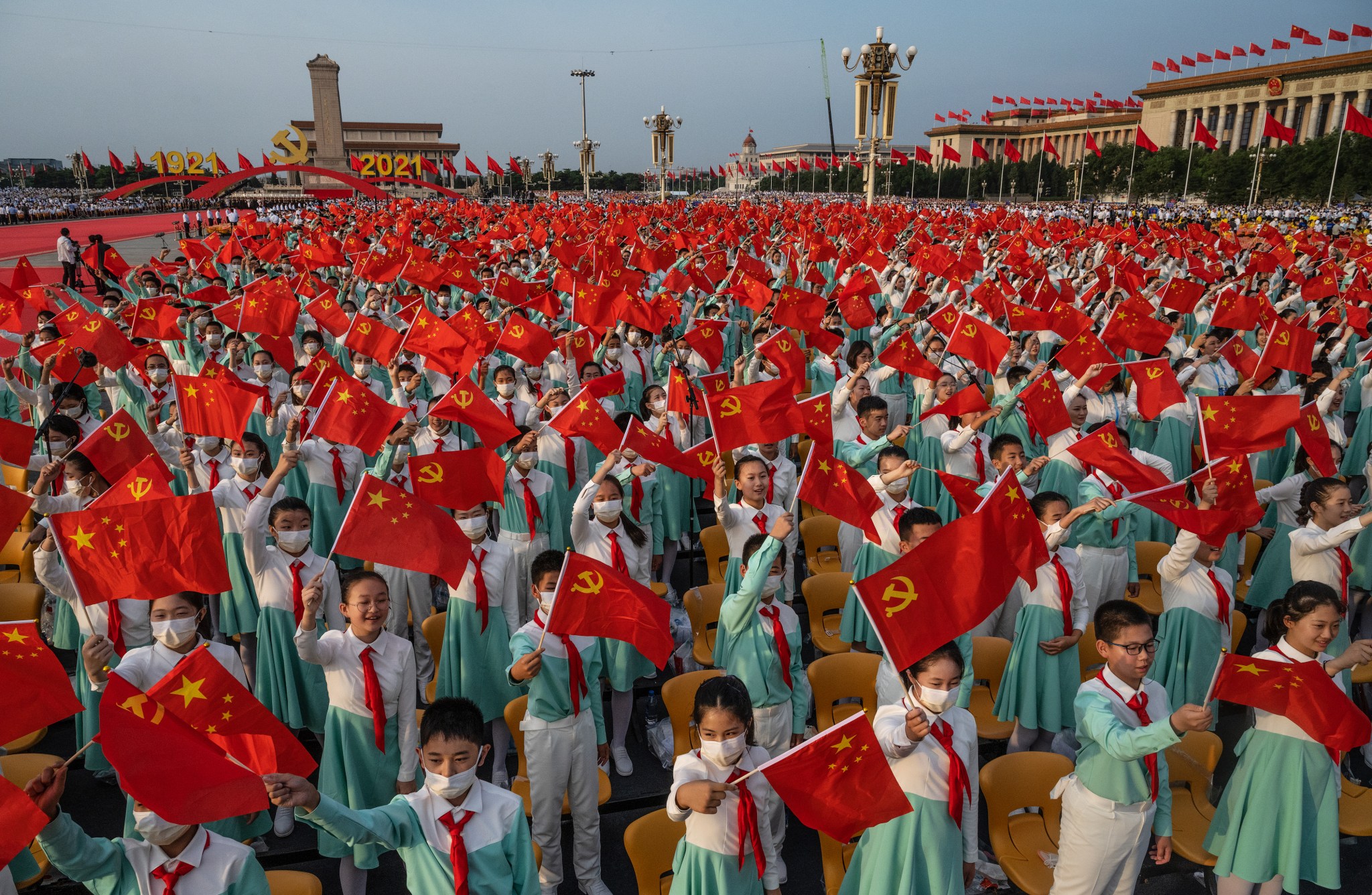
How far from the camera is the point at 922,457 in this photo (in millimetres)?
7672

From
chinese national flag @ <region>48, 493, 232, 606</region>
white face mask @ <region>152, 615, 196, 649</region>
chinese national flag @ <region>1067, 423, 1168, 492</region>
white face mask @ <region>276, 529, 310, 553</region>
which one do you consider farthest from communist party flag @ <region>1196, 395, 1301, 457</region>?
white face mask @ <region>152, 615, 196, 649</region>

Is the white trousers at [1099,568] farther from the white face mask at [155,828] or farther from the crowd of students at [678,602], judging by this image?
the white face mask at [155,828]

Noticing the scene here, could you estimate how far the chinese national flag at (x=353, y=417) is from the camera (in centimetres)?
544

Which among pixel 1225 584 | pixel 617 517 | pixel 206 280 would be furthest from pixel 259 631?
pixel 206 280

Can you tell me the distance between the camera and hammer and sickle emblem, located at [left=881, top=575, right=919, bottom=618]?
3182 millimetres

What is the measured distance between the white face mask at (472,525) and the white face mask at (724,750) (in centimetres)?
230

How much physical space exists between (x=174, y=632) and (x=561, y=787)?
1.89 meters

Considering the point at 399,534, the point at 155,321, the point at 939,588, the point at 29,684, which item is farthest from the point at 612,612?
the point at 155,321

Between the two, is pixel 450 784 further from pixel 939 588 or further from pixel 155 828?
pixel 939 588

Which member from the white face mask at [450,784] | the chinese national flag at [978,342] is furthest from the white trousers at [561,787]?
the chinese national flag at [978,342]

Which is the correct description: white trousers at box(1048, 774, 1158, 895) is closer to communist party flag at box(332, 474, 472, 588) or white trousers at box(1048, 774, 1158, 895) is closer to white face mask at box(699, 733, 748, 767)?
white face mask at box(699, 733, 748, 767)

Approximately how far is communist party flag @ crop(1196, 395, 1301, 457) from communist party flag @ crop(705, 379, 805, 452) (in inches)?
104

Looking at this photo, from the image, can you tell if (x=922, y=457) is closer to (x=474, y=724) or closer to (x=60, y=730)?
(x=474, y=724)

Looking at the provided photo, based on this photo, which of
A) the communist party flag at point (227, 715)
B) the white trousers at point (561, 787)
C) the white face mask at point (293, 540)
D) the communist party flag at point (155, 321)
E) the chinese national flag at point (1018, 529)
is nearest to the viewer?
the communist party flag at point (227, 715)
